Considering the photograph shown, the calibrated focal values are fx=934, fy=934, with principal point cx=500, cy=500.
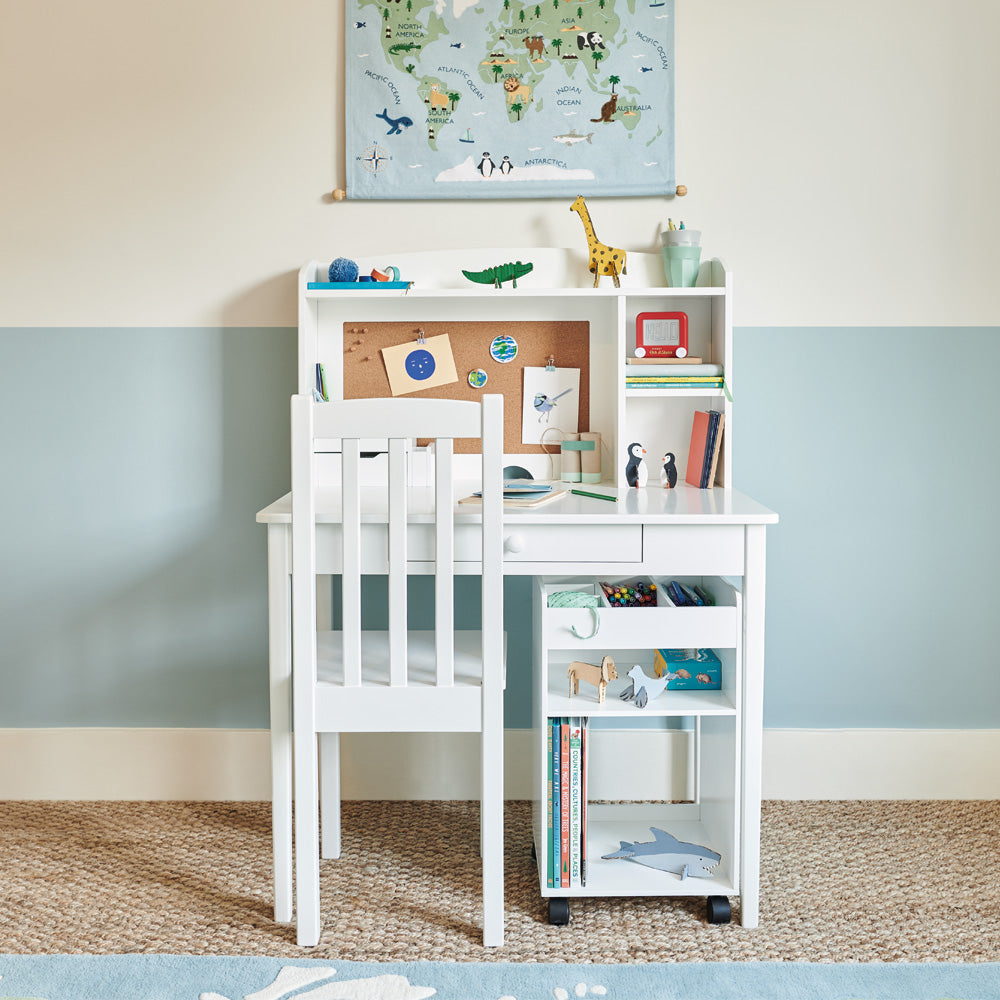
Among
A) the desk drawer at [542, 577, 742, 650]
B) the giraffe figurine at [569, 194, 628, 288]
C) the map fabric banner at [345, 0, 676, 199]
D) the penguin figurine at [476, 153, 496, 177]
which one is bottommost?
the desk drawer at [542, 577, 742, 650]

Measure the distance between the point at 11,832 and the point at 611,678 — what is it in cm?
153

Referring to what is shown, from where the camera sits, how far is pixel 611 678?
1835 millimetres

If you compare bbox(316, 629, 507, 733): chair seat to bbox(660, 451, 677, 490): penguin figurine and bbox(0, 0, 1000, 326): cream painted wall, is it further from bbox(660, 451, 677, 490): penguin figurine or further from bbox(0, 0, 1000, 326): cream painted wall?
bbox(0, 0, 1000, 326): cream painted wall

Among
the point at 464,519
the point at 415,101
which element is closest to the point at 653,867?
the point at 464,519

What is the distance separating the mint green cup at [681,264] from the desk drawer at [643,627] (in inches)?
33.8

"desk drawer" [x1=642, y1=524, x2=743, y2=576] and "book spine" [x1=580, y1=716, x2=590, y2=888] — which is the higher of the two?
"desk drawer" [x1=642, y1=524, x2=743, y2=576]

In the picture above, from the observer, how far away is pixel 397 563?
5.52ft

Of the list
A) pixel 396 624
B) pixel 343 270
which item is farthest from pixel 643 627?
pixel 343 270

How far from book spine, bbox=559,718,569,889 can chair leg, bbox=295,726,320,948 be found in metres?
0.47

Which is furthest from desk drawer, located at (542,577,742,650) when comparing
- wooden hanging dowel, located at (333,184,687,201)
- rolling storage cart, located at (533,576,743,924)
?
wooden hanging dowel, located at (333,184,687,201)

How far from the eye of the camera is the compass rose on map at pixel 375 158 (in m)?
2.32

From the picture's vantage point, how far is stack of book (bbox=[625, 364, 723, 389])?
2.23 m

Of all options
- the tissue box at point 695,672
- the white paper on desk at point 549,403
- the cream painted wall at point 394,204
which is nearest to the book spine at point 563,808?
the tissue box at point 695,672

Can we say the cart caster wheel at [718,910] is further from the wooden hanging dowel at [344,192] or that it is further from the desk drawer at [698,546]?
the wooden hanging dowel at [344,192]
